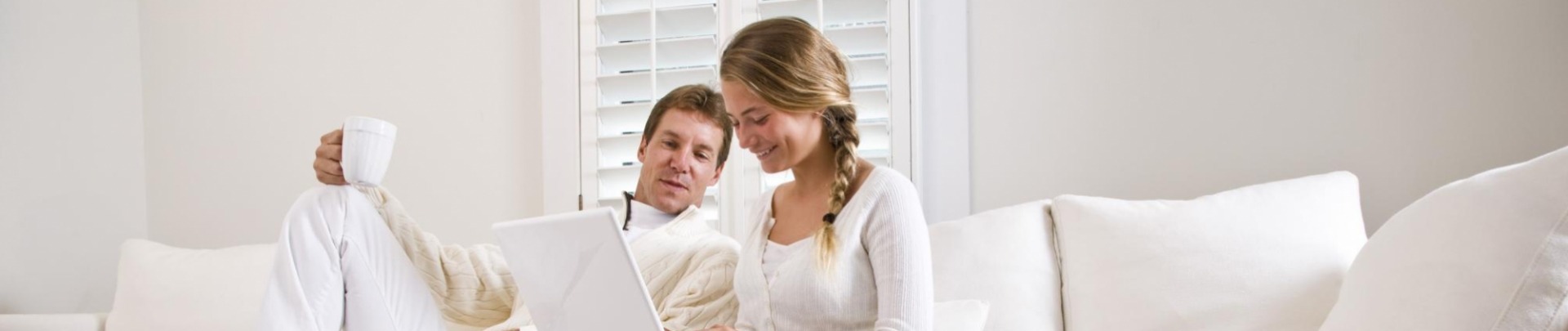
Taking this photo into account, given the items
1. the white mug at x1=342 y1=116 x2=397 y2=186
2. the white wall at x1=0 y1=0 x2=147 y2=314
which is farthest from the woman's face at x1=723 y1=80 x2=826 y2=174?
the white wall at x1=0 y1=0 x2=147 y2=314

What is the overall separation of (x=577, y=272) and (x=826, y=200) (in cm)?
38

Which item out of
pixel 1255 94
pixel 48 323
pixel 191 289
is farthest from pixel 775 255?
pixel 48 323

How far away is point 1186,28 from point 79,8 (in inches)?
121

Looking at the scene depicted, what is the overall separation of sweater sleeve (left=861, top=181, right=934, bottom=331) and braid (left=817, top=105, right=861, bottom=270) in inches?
2.0

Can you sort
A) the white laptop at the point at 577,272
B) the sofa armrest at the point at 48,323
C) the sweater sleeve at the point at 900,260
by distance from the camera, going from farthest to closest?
the sofa armrest at the point at 48,323 < the sweater sleeve at the point at 900,260 < the white laptop at the point at 577,272

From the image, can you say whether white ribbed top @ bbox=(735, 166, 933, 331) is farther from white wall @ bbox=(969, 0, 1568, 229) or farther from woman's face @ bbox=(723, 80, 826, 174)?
white wall @ bbox=(969, 0, 1568, 229)

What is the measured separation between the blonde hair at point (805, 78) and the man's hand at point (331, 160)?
0.73 m

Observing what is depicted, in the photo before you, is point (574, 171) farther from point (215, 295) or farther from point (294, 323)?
point (294, 323)

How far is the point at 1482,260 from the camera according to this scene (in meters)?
1.39

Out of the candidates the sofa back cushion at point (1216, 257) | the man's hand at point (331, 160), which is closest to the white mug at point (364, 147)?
the man's hand at point (331, 160)

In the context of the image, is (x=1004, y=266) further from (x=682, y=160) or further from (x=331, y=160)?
(x=331, y=160)

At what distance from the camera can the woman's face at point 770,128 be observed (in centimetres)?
152

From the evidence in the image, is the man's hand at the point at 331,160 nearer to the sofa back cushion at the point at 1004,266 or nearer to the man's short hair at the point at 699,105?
the man's short hair at the point at 699,105

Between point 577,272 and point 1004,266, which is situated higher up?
point 577,272
